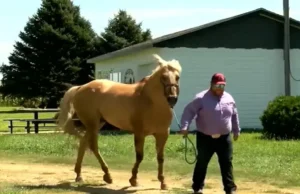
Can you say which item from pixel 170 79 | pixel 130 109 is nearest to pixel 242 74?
pixel 130 109

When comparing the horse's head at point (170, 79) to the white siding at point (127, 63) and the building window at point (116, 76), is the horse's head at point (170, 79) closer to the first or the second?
the white siding at point (127, 63)

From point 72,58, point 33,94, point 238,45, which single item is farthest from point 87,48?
point 238,45

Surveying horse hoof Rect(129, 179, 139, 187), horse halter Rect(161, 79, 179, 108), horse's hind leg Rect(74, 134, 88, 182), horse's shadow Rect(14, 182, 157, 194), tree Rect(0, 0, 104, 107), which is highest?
tree Rect(0, 0, 104, 107)

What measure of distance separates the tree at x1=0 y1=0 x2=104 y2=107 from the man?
42.5m

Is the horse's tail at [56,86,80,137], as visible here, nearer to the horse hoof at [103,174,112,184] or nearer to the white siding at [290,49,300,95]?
the horse hoof at [103,174,112,184]

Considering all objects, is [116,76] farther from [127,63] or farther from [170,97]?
[170,97]

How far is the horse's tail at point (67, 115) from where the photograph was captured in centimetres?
1190

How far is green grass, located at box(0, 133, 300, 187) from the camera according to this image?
41.2ft

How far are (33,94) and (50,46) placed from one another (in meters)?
4.41

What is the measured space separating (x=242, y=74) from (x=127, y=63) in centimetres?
580

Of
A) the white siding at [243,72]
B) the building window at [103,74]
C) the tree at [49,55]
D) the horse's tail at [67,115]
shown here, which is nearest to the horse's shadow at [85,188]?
the horse's tail at [67,115]

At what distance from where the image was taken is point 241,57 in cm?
2778

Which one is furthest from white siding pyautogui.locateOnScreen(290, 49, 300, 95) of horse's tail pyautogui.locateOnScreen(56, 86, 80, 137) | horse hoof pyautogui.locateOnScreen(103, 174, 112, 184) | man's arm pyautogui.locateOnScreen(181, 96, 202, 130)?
man's arm pyautogui.locateOnScreen(181, 96, 202, 130)

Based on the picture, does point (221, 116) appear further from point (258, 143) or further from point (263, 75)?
point (263, 75)
